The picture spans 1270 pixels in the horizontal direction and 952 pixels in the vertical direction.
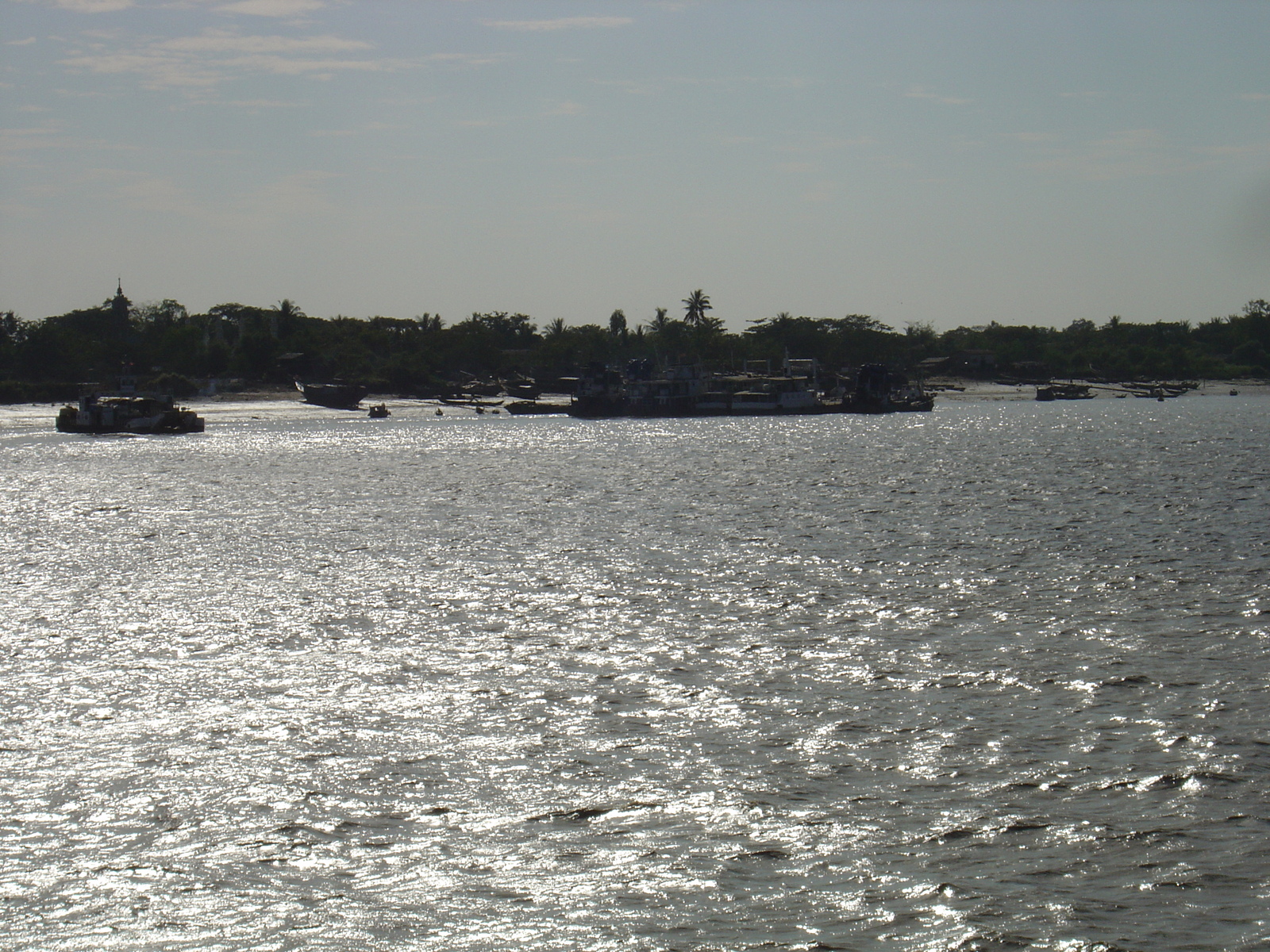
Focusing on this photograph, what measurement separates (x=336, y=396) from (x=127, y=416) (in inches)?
1993

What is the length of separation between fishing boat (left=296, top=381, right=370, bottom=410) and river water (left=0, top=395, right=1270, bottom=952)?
125m

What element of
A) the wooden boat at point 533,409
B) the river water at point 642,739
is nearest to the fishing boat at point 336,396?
the wooden boat at point 533,409

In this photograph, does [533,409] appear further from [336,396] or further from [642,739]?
[642,739]

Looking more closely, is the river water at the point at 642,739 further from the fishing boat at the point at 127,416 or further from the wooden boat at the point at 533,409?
the wooden boat at the point at 533,409

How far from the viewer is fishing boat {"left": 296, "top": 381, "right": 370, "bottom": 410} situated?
16000 centimetres

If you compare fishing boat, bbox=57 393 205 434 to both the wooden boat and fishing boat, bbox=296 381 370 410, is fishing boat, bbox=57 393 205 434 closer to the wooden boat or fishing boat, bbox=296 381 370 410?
fishing boat, bbox=296 381 370 410

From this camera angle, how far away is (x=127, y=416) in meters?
Answer: 110

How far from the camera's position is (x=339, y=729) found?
50.5 feet

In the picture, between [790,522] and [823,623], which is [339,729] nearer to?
[823,623]

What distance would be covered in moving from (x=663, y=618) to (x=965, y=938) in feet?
45.0

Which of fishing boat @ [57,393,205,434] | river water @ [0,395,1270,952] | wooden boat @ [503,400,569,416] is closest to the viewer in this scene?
river water @ [0,395,1270,952]

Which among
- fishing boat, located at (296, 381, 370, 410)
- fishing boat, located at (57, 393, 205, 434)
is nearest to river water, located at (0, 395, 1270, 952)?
fishing boat, located at (57, 393, 205, 434)

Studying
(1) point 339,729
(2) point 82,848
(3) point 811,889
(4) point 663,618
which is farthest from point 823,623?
(2) point 82,848

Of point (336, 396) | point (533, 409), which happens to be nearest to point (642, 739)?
point (533, 409)
